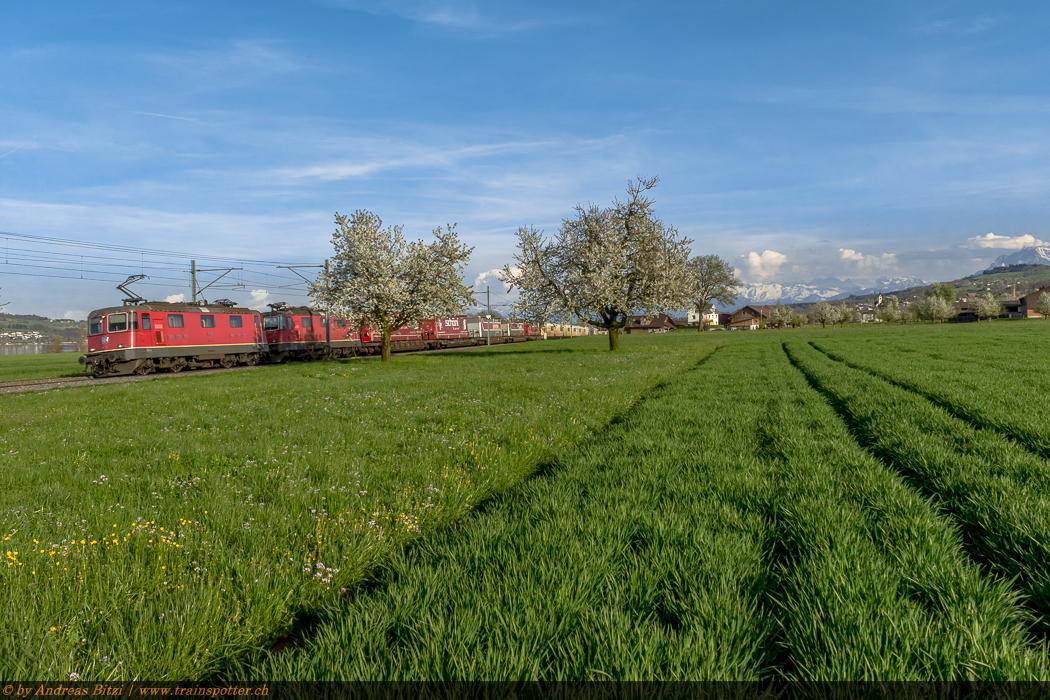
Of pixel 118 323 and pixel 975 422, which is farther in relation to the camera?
pixel 118 323

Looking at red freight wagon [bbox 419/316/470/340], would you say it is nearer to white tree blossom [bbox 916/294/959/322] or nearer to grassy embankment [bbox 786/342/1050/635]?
grassy embankment [bbox 786/342/1050/635]

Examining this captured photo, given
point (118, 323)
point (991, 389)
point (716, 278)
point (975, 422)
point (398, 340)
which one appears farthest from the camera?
point (716, 278)

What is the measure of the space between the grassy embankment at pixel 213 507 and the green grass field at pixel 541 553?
1.1 inches

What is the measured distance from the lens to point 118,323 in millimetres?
27781

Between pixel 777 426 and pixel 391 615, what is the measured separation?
23.3 ft

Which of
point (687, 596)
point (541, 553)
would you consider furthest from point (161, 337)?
point (687, 596)

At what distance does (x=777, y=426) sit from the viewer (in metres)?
8.23

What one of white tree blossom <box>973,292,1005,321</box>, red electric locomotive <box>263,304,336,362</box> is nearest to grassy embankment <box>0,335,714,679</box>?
red electric locomotive <box>263,304,336,362</box>

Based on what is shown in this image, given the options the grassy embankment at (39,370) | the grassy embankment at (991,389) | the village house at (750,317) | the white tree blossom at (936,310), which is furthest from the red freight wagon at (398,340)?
the village house at (750,317)

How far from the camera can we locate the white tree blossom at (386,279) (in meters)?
29.2

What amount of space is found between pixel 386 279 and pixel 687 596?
91.0 feet

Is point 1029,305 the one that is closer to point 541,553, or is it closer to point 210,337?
point 210,337

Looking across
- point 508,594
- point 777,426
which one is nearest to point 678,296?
point 777,426

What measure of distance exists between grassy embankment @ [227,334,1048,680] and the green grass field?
0.06 feet
